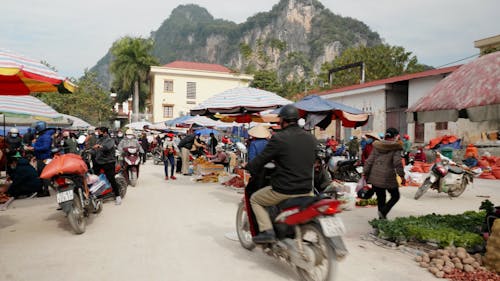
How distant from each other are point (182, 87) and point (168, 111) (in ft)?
11.6

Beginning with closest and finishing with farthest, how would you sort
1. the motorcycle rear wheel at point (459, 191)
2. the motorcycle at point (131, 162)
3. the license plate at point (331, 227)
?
the license plate at point (331, 227) → the motorcycle rear wheel at point (459, 191) → the motorcycle at point (131, 162)

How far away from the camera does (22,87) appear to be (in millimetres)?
6422

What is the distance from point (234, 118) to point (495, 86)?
349 inches

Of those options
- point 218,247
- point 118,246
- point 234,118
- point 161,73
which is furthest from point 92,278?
point 161,73

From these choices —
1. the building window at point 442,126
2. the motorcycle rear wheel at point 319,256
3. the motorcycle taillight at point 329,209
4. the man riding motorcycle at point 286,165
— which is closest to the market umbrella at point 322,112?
the man riding motorcycle at point 286,165

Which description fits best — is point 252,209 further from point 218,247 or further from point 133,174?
point 133,174

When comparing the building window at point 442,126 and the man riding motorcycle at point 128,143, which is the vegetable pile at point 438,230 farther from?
the building window at point 442,126

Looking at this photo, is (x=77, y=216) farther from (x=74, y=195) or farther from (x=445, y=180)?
(x=445, y=180)

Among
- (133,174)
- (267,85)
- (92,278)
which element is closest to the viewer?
(92,278)

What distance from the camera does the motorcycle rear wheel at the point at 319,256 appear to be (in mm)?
3652

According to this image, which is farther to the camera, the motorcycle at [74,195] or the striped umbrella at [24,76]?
the motorcycle at [74,195]

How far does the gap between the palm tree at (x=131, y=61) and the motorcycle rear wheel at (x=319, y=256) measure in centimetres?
4482

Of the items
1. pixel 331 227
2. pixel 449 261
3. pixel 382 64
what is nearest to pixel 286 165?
pixel 331 227

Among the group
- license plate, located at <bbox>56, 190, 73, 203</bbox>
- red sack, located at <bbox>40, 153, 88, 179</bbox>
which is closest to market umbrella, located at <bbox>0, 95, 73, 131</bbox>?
red sack, located at <bbox>40, 153, 88, 179</bbox>
